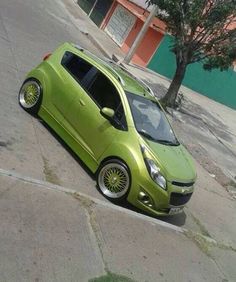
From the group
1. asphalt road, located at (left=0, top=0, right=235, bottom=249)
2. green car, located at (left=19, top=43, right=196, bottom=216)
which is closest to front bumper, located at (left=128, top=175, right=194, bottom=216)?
green car, located at (left=19, top=43, right=196, bottom=216)

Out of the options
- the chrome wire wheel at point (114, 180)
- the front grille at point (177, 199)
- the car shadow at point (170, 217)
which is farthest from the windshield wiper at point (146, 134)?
the car shadow at point (170, 217)

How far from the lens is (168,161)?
27.6 feet

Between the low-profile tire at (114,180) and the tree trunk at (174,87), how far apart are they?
10588 millimetres

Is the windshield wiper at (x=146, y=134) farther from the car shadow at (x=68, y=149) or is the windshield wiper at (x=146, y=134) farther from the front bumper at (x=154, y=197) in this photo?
the car shadow at (x=68, y=149)

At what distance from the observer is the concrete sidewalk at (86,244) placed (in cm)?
556

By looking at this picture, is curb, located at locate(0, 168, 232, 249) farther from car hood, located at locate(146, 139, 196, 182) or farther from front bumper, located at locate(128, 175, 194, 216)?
car hood, located at locate(146, 139, 196, 182)

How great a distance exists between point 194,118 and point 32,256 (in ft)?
47.9

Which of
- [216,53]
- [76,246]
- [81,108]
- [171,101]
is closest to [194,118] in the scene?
[171,101]

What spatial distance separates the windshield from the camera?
28.7 ft

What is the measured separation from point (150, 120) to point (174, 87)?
984 centimetres

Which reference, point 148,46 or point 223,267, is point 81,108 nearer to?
point 223,267

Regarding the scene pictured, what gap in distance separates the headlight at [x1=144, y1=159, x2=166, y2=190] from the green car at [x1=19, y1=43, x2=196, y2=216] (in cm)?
2

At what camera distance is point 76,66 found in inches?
379

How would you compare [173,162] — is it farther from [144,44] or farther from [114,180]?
[144,44]
